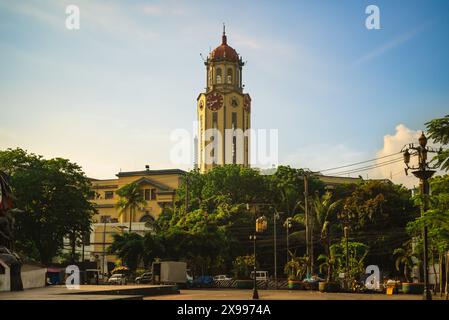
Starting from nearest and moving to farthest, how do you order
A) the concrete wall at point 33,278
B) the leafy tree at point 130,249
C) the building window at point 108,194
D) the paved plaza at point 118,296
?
the paved plaza at point 118,296
the concrete wall at point 33,278
the leafy tree at point 130,249
the building window at point 108,194

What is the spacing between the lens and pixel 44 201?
64750mm

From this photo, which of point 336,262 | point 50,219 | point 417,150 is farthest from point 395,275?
point 417,150

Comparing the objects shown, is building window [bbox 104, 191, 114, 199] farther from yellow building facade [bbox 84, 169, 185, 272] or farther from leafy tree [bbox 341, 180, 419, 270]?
leafy tree [bbox 341, 180, 419, 270]

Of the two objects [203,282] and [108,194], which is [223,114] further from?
[203,282]

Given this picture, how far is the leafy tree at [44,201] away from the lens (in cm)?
6338

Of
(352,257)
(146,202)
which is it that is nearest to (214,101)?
(146,202)

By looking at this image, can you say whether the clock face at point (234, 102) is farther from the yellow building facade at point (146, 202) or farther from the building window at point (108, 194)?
the building window at point (108, 194)

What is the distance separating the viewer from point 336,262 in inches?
2376

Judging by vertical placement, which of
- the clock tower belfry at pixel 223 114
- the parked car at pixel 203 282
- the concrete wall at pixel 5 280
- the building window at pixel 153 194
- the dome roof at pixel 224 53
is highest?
the dome roof at pixel 224 53

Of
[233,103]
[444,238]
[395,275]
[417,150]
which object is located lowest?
[395,275]

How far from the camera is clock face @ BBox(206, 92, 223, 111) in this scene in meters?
105

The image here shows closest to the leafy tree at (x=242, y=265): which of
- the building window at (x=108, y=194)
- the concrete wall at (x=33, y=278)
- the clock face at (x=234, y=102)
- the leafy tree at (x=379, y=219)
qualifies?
the leafy tree at (x=379, y=219)
